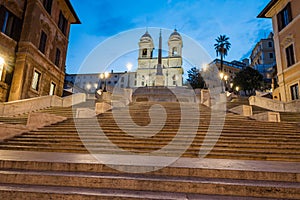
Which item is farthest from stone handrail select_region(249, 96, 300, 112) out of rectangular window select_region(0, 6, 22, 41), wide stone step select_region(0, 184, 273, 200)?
rectangular window select_region(0, 6, 22, 41)

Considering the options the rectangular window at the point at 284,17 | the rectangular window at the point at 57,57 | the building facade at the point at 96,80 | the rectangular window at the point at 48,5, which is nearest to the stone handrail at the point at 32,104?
the rectangular window at the point at 57,57

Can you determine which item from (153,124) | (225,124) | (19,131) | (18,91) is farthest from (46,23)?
(225,124)

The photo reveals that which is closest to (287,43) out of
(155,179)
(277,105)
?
(277,105)

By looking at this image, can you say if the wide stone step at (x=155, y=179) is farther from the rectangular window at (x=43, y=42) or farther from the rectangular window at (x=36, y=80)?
the rectangular window at (x=43, y=42)

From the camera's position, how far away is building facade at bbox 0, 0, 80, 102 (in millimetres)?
14891

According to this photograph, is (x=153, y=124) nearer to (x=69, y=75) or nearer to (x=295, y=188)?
(x=295, y=188)

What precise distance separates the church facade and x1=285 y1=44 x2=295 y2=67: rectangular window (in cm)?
4541

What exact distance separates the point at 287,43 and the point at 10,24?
25710 millimetres

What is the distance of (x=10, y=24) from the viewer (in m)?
15.6

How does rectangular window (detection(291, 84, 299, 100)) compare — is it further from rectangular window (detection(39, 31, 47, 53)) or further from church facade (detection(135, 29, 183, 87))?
church facade (detection(135, 29, 183, 87))

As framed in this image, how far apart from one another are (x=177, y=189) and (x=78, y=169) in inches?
78.0

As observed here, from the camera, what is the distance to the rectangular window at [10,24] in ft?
48.3

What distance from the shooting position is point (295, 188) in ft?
10.2

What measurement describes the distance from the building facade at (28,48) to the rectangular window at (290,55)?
79.6 ft
